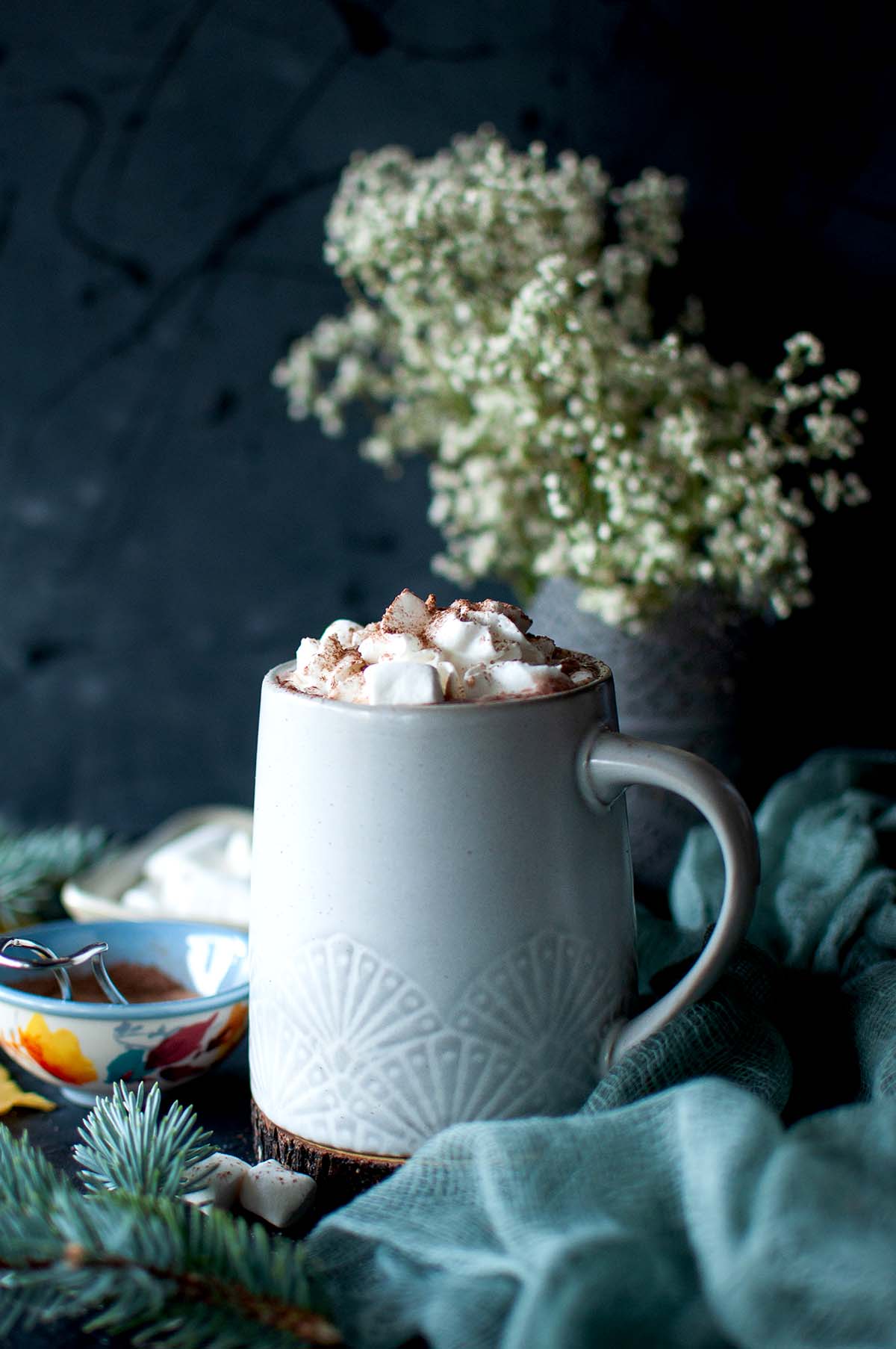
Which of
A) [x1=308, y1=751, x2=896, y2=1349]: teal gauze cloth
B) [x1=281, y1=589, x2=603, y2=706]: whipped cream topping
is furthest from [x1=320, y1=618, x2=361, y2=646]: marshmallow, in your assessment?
[x1=308, y1=751, x2=896, y2=1349]: teal gauze cloth

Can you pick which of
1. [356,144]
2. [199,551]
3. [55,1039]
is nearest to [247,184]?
[356,144]

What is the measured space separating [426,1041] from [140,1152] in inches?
5.8

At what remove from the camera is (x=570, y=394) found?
0.98 metres

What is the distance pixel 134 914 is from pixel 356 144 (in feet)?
2.63

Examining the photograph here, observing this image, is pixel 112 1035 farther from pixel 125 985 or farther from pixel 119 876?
pixel 119 876

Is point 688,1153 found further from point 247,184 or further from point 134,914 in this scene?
point 247,184

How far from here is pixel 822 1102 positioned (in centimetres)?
64

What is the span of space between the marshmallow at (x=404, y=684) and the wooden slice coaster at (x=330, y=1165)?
0.22m

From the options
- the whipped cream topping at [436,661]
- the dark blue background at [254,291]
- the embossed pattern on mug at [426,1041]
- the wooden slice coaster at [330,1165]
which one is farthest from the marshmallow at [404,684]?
the dark blue background at [254,291]

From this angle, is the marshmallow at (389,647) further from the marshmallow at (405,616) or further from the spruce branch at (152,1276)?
the spruce branch at (152,1276)

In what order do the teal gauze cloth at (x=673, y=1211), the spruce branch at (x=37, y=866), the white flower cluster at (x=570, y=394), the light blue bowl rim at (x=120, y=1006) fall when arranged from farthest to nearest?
the spruce branch at (x=37, y=866)
the white flower cluster at (x=570, y=394)
the light blue bowl rim at (x=120, y=1006)
the teal gauze cloth at (x=673, y=1211)

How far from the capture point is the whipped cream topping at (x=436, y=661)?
0.55m

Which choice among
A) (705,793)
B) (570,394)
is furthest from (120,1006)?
(570,394)

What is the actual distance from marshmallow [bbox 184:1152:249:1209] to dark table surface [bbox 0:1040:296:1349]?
40 millimetres
